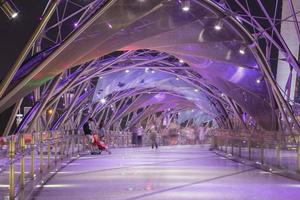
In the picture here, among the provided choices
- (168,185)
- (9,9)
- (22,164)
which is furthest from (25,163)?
(9,9)

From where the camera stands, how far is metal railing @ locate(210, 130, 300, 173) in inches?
674

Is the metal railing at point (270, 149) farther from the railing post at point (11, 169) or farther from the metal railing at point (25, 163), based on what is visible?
the railing post at point (11, 169)

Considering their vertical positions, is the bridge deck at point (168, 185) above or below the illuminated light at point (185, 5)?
below

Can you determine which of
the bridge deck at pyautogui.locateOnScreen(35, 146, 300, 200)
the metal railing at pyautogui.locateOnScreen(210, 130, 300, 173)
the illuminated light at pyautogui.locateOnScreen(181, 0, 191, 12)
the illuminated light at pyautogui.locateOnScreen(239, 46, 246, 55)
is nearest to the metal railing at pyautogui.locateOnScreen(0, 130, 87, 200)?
the bridge deck at pyautogui.locateOnScreen(35, 146, 300, 200)

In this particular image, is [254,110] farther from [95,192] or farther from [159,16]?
[95,192]

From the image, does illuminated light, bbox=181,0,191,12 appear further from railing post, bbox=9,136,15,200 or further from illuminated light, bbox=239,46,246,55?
railing post, bbox=9,136,15,200

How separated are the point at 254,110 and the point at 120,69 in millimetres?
11663

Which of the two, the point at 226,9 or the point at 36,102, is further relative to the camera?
the point at 36,102

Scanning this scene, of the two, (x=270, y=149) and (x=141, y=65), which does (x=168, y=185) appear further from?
(x=141, y=65)

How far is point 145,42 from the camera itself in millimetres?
32312

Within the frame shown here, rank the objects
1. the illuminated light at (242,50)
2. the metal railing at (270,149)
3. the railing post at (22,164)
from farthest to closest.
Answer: the illuminated light at (242,50) < the metal railing at (270,149) < the railing post at (22,164)

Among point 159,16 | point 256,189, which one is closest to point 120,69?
point 159,16

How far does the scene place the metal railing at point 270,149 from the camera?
17109mm

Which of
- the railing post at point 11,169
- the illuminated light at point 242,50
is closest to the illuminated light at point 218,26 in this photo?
the illuminated light at point 242,50
